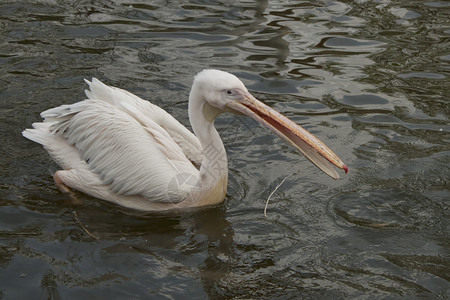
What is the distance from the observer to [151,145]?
4.45m

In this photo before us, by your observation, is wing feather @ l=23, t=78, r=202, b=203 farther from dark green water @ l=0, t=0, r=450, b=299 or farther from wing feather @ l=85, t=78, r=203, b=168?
dark green water @ l=0, t=0, r=450, b=299

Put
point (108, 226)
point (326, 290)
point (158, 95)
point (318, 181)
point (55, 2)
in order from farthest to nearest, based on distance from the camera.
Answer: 1. point (55, 2)
2. point (158, 95)
3. point (318, 181)
4. point (108, 226)
5. point (326, 290)

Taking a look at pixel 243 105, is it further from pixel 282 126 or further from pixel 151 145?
pixel 151 145

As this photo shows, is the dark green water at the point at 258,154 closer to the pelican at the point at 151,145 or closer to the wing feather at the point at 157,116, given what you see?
the pelican at the point at 151,145

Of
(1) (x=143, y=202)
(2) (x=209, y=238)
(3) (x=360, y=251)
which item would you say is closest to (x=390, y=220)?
(3) (x=360, y=251)

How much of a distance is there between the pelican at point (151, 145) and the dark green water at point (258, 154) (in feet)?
0.49

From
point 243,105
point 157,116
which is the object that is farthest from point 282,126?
point 157,116

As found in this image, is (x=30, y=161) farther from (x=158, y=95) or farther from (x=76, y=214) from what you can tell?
(x=158, y=95)

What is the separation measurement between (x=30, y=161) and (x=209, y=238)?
159cm

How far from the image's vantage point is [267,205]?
452 cm

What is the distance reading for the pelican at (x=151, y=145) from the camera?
168 inches

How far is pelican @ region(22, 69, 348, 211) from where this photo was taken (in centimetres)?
426

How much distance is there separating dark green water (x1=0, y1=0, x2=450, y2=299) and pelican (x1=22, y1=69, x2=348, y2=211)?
0.15 metres

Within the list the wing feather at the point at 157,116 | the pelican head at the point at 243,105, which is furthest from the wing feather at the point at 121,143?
the pelican head at the point at 243,105
